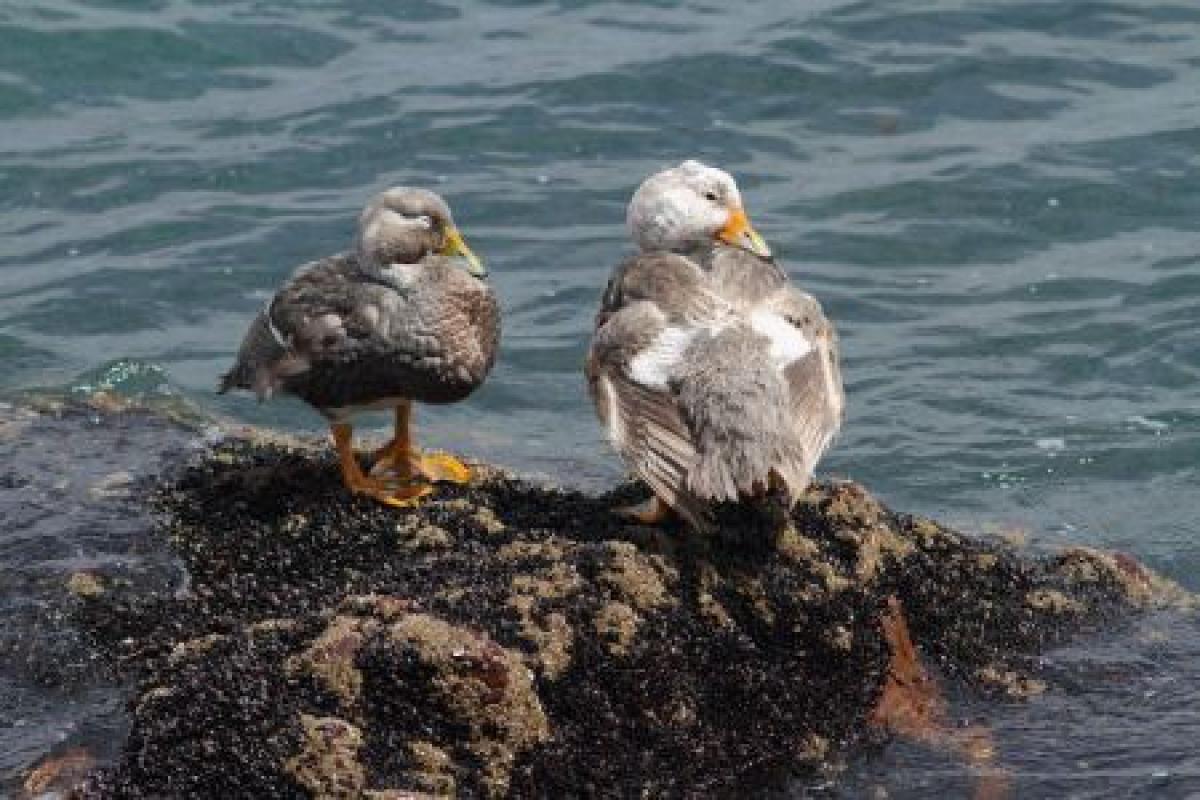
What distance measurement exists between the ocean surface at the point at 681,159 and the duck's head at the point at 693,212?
5.43 feet

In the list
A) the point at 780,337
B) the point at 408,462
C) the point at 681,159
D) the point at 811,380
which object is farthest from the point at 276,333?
the point at 681,159

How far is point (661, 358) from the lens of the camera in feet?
18.9

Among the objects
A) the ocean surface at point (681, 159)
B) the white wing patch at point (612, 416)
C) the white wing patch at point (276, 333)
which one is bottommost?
the ocean surface at point (681, 159)

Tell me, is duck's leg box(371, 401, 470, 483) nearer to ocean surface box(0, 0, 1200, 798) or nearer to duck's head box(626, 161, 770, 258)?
duck's head box(626, 161, 770, 258)

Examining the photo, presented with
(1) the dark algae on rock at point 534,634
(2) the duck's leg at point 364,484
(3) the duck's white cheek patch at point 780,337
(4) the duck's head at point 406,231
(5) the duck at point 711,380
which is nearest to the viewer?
(1) the dark algae on rock at point 534,634

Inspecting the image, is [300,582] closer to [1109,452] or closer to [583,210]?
[1109,452]

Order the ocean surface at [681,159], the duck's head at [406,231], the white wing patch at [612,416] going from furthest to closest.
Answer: the ocean surface at [681,159], the duck's head at [406,231], the white wing patch at [612,416]

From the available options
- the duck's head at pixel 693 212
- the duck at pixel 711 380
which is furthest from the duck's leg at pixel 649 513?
the duck's head at pixel 693 212

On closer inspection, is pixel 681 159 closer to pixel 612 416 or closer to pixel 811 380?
pixel 811 380

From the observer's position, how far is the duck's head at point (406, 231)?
6.32 meters

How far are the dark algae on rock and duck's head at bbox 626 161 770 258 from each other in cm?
96

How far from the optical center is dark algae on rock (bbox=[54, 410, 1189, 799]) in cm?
449

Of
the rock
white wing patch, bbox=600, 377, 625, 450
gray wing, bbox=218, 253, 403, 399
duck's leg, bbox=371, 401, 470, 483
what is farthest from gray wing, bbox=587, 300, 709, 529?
the rock

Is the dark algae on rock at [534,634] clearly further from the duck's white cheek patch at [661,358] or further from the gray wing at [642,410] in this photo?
the duck's white cheek patch at [661,358]
